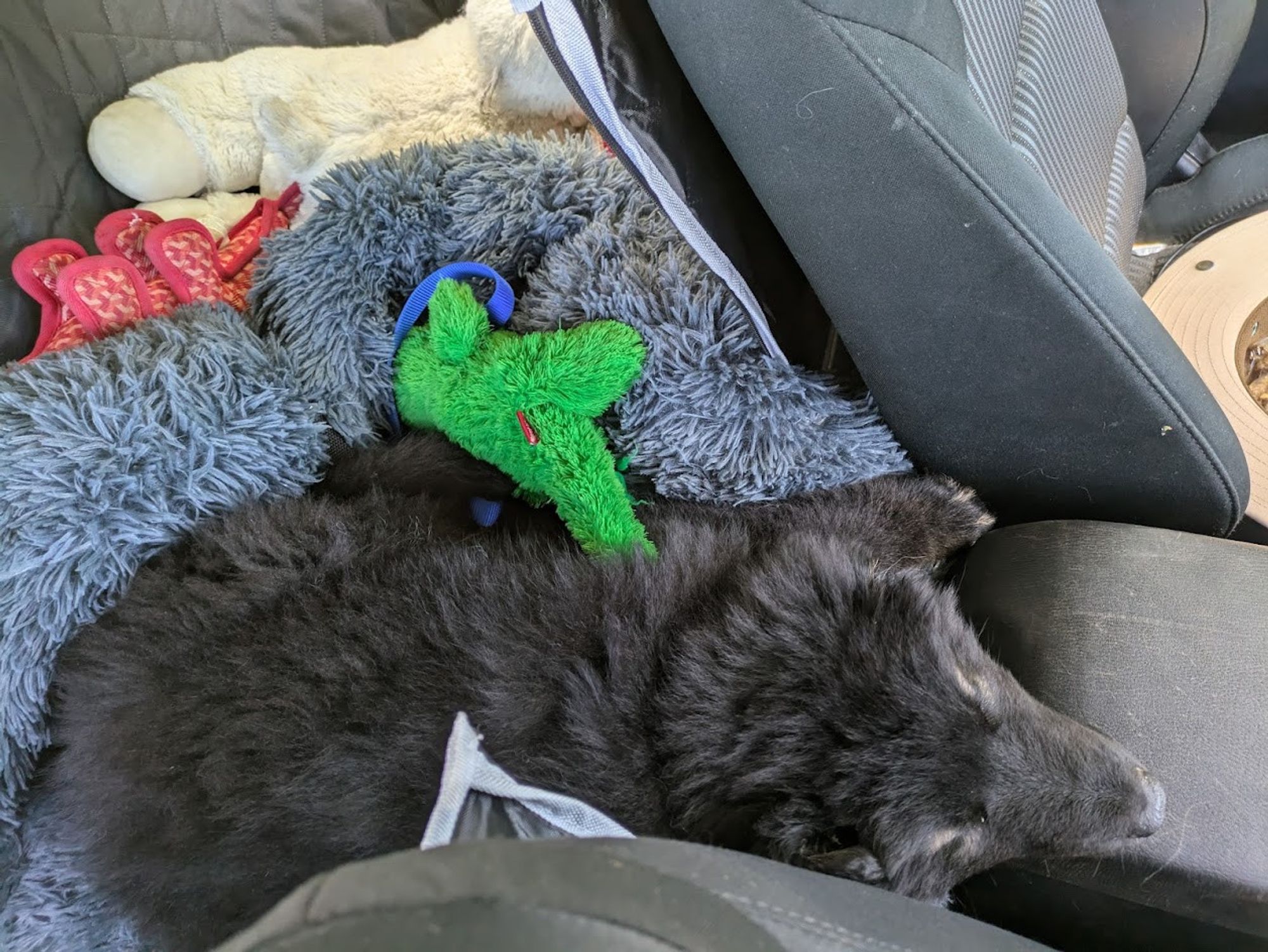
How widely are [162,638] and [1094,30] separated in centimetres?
189

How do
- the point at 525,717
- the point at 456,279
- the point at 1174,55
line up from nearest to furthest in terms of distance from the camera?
the point at 525,717 → the point at 456,279 → the point at 1174,55

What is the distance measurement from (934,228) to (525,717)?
0.74 metres

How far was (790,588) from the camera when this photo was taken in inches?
43.0

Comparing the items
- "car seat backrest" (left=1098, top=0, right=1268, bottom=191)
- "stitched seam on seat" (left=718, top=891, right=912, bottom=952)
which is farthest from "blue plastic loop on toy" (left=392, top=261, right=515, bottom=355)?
"car seat backrest" (left=1098, top=0, right=1268, bottom=191)

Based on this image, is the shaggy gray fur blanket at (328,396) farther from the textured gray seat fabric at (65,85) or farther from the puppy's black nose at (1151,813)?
the puppy's black nose at (1151,813)

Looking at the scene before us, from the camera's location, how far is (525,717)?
0.96 metres

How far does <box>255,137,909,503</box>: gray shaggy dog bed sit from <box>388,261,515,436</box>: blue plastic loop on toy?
0.02m

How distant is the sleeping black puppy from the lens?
92 cm

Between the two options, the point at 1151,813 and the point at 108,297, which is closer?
the point at 1151,813

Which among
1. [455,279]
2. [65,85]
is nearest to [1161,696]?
[455,279]

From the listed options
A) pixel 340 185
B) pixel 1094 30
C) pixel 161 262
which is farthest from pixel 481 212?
pixel 1094 30

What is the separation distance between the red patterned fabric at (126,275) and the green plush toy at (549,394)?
15.5 inches

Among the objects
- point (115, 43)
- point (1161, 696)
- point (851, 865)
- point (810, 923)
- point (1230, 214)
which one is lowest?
point (851, 865)

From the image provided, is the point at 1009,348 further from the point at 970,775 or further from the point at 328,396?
the point at 328,396
